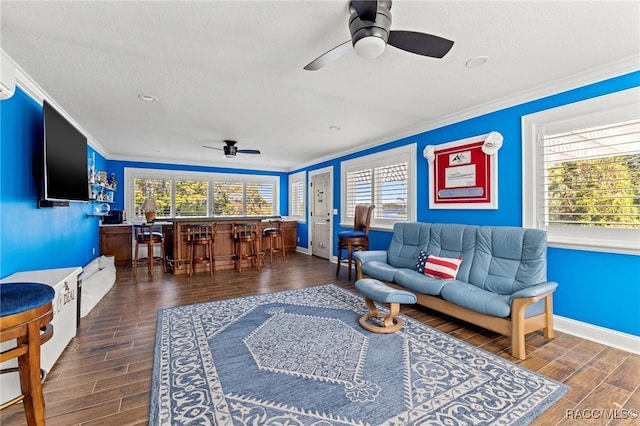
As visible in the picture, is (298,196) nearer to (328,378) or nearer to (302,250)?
(302,250)

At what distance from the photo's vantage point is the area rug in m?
1.69

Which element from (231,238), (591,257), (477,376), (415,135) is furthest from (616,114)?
(231,238)

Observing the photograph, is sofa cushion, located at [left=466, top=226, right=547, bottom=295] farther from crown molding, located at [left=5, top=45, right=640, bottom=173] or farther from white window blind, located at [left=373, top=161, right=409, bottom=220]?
white window blind, located at [left=373, top=161, right=409, bottom=220]

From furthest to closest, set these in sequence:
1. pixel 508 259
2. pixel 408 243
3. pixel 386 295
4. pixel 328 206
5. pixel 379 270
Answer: pixel 328 206 → pixel 408 243 → pixel 379 270 → pixel 508 259 → pixel 386 295

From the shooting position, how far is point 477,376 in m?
2.08

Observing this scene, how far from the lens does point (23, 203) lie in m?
2.62

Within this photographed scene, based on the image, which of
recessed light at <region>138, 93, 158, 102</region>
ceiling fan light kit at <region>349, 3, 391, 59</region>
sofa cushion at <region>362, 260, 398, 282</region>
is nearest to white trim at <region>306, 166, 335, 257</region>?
sofa cushion at <region>362, 260, 398, 282</region>

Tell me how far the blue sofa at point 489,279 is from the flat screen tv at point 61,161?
3.73 metres

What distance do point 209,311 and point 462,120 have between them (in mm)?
4130

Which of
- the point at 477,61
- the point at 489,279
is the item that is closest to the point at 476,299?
the point at 489,279

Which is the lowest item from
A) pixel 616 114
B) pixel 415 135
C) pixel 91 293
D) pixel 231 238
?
pixel 91 293

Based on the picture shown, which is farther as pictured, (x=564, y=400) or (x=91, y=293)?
(x=91, y=293)

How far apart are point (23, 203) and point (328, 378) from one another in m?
3.16

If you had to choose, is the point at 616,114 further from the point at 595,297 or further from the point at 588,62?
the point at 595,297
